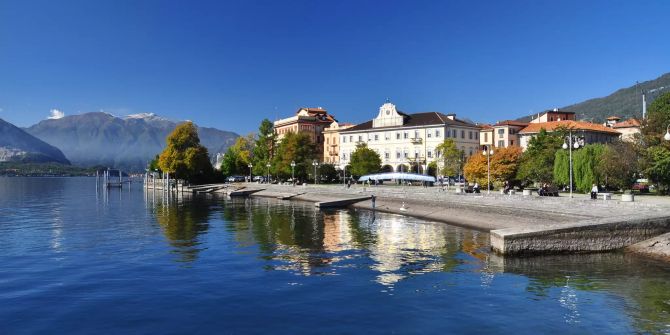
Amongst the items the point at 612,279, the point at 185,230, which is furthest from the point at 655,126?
the point at 185,230

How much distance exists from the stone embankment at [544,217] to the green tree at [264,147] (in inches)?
2407

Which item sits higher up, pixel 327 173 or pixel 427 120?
Answer: pixel 427 120

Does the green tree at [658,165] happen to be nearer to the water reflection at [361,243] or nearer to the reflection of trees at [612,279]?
the water reflection at [361,243]

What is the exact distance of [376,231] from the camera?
133 ft

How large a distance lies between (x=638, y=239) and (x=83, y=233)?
38.2 metres

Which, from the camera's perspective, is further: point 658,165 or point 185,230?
point 658,165

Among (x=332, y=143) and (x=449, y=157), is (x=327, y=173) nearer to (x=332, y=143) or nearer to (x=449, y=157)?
(x=332, y=143)

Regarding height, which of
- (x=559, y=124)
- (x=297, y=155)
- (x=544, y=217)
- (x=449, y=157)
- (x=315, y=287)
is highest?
(x=559, y=124)

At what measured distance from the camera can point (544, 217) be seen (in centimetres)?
3772

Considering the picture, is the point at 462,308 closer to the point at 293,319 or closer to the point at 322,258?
the point at 293,319

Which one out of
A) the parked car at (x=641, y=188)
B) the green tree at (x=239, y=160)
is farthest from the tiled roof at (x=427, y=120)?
the parked car at (x=641, y=188)

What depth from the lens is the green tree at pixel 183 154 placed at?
115 m

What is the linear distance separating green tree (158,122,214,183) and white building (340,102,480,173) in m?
35.1

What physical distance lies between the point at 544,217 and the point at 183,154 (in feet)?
308
